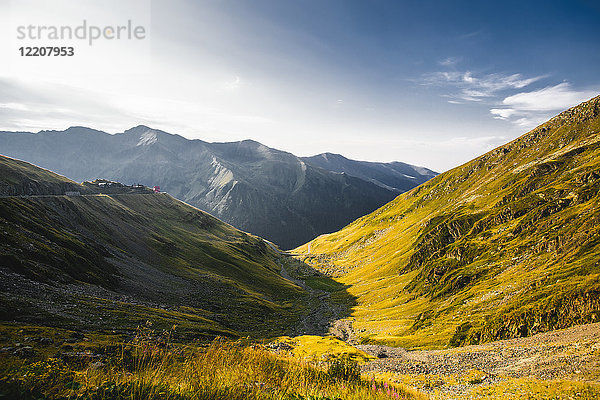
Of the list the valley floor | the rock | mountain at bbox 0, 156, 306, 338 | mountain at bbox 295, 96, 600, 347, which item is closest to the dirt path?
mountain at bbox 0, 156, 306, 338

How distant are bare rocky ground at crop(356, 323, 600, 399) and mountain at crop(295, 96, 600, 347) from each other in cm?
930

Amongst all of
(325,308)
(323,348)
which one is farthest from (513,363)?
(325,308)

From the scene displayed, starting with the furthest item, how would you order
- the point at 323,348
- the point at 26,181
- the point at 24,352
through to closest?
the point at 26,181 < the point at 323,348 < the point at 24,352

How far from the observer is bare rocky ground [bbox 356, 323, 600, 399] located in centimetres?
2786

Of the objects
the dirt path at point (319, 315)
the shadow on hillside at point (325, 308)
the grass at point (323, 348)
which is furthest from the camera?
the dirt path at point (319, 315)

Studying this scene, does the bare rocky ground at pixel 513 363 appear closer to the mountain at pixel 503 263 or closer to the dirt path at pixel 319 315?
the mountain at pixel 503 263

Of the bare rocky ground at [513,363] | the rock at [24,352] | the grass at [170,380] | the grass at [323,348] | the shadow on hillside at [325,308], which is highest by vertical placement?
the grass at [170,380]

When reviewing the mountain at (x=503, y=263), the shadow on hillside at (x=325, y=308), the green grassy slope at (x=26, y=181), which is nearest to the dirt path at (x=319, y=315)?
the shadow on hillside at (x=325, y=308)

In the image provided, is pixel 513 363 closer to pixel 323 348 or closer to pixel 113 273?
pixel 323 348

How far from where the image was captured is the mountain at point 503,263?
54.3 meters

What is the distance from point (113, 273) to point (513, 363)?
3519 inches

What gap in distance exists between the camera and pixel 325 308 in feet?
402

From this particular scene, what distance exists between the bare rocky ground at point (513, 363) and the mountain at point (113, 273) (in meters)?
40.6

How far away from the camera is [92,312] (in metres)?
43.8
